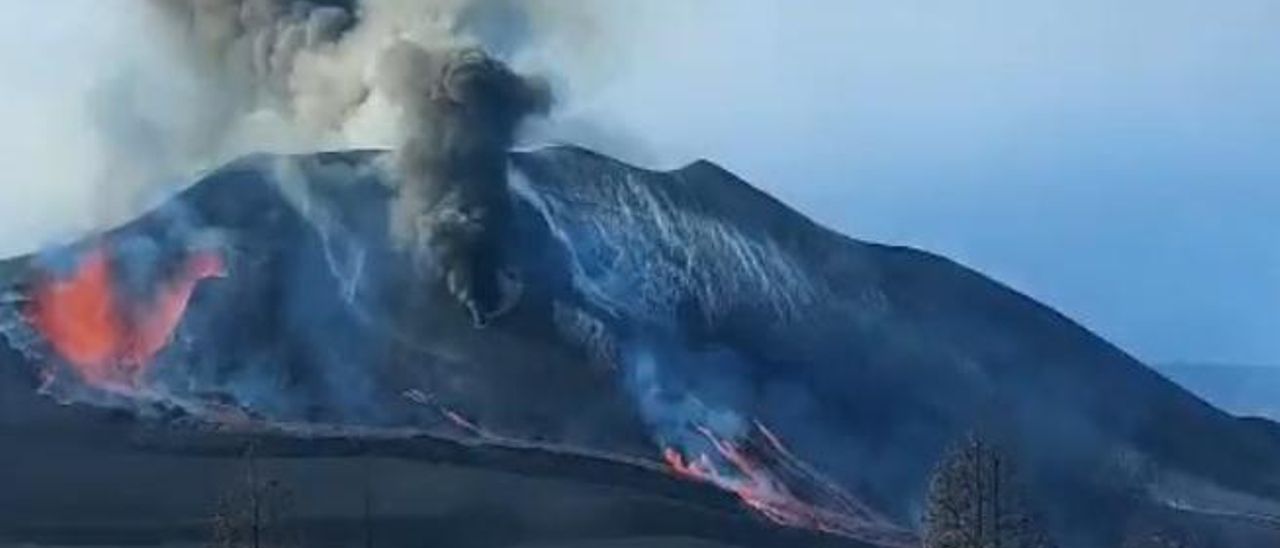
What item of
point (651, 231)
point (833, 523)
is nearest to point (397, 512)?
point (833, 523)

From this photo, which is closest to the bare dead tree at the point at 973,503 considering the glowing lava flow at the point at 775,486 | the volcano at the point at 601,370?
the volcano at the point at 601,370

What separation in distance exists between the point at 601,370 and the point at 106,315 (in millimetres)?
20729

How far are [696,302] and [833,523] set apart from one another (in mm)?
21532

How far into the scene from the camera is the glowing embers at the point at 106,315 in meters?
94.2

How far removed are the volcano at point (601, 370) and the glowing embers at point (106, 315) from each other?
156 millimetres

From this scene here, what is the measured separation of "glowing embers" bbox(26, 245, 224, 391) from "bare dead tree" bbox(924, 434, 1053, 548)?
51773 millimetres

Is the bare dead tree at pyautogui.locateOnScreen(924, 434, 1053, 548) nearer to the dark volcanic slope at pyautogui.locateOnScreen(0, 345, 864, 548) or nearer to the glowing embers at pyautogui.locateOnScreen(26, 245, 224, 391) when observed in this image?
the dark volcanic slope at pyautogui.locateOnScreen(0, 345, 864, 548)

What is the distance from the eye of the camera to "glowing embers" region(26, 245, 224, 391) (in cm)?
9425

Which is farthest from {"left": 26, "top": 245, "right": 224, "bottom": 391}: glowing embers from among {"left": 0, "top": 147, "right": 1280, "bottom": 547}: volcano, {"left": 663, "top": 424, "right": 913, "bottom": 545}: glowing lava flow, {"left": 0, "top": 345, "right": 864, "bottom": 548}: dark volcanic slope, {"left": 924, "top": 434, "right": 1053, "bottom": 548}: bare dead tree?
{"left": 924, "top": 434, "right": 1053, "bottom": 548}: bare dead tree

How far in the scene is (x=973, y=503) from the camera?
43.9 metres

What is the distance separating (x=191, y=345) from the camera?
93562 mm

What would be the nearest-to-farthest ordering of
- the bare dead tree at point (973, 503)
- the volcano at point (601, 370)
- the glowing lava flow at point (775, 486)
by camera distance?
the bare dead tree at point (973, 503)
the glowing lava flow at point (775, 486)
the volcano at point (601, 370)

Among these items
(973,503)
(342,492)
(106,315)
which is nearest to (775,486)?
(342,492)

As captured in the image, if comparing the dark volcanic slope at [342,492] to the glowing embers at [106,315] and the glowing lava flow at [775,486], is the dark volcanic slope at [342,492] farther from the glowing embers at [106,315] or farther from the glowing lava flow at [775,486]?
the glowing embers at [106,315]
